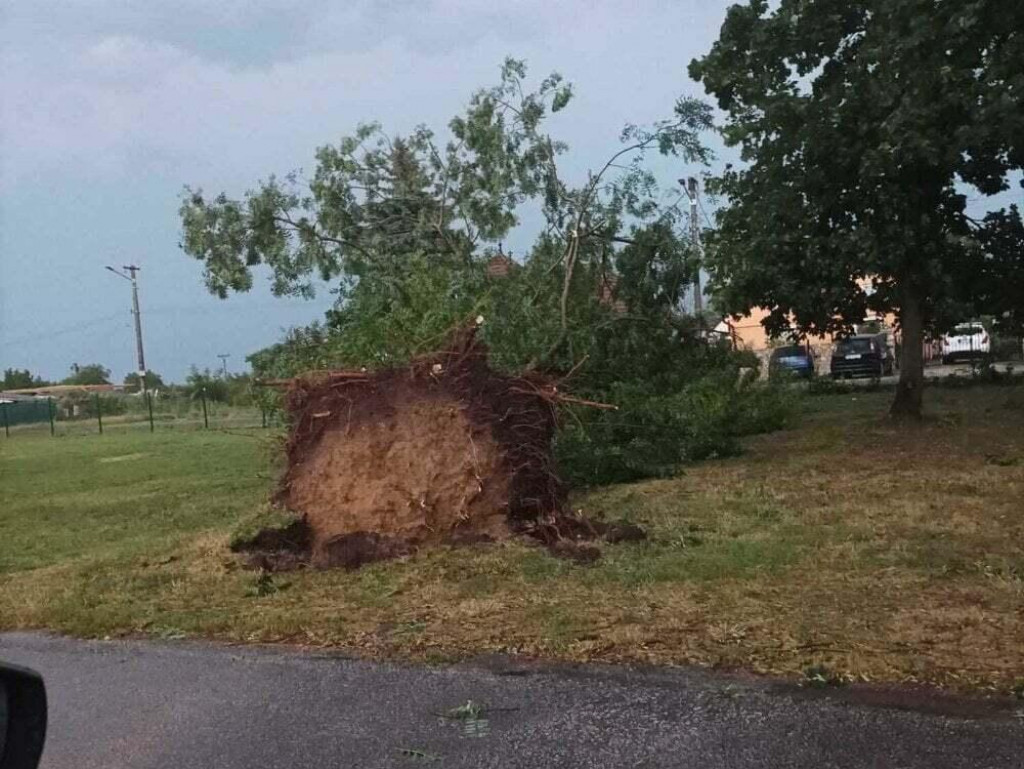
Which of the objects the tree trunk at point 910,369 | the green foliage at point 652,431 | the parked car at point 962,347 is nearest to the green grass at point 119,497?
the green foliage at point 652,431

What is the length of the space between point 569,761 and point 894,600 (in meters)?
2.67

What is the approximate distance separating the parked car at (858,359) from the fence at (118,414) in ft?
63.0

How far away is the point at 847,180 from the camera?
13828mm

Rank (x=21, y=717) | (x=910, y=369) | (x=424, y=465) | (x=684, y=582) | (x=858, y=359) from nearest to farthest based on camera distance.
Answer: (x=21, y=717) → (x=684, y=582) → (x=424, y=465) → (x=910, y=369) → (x=858, y=359)

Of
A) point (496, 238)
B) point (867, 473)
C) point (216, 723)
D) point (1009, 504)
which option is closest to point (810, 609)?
point (216, 723)

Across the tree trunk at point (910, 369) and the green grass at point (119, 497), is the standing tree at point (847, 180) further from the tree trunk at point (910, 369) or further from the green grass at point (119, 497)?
the green grass at point (119, 497)

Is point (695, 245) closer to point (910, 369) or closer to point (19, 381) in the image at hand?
point (910, 369)

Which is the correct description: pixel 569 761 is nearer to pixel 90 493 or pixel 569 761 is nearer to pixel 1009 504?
pixel 1009 504

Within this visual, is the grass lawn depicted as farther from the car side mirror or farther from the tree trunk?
the car side mirror

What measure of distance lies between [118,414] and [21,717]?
43295 mm

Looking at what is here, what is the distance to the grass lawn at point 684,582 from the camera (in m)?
5.35

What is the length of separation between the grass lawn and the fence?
25467 millimetres

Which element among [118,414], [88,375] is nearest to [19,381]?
[88,375]

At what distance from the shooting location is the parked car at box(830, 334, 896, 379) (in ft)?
112
